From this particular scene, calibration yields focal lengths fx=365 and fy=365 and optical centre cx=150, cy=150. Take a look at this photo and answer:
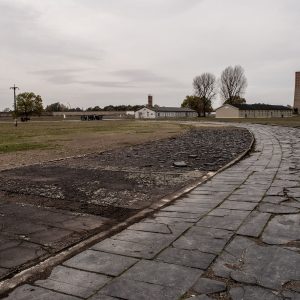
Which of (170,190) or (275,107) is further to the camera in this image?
(275,107)

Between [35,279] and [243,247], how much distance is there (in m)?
2.08

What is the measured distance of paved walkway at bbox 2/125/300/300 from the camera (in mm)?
2920

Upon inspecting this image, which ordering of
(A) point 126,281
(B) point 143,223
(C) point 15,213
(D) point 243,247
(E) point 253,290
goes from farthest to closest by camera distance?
(C) point 15,213
(B) point 143,223
(D) point 243,247
(A) point 126,281
(E) point 253,290

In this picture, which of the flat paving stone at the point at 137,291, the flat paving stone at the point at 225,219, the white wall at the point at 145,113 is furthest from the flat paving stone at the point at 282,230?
the white wall at the point at 145,113

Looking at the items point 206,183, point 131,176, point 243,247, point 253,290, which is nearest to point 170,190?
point 206,183

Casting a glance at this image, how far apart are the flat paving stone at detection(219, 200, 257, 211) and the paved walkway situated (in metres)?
0.01

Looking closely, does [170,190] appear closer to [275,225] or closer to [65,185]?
[65,185]

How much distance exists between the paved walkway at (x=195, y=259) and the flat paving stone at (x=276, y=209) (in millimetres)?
14

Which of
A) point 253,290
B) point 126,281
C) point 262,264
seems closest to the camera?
point 253,290

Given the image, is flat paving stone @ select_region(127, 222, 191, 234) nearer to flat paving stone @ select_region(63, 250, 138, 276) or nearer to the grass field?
flat paving stone @ select_region(63, 250, 138, 276)

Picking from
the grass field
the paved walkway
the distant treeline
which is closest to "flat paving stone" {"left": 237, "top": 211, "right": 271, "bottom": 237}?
the paved walkway

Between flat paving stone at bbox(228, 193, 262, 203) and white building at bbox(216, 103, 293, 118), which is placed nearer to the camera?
flat paving stone at bbox(228, 193, 262, 203)

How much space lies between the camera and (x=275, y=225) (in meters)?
4.52

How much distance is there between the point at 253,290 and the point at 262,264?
539 millimetres
